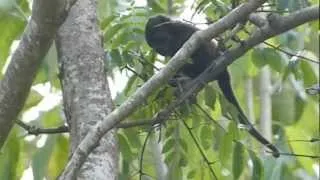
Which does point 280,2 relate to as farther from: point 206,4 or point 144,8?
point 144,8

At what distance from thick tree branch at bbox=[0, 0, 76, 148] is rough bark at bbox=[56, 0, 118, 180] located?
0.60 ft

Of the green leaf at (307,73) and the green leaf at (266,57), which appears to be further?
the green leaf at (307,73)

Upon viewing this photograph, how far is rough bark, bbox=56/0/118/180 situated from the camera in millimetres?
1601

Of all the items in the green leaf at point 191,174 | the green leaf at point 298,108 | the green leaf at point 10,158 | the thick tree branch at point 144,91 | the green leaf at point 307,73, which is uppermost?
the thick tree branch at point 144,91

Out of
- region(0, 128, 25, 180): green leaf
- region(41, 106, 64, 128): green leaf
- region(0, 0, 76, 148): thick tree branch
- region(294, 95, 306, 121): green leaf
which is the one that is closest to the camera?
region(0, 0, 76, 148): thick tree branch

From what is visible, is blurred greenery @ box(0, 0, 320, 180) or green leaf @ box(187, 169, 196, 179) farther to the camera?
green leaf @ box(187, 169, 196, 179)

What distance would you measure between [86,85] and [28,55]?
1.02 ft

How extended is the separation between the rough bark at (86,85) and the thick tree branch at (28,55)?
0.60 feet

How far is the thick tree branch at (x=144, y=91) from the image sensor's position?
1.43 metres

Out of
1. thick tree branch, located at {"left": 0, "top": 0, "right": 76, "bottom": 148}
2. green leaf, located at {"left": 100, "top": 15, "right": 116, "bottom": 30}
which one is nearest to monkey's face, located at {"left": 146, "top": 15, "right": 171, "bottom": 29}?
green leaf, located at {"left": 100, "top": 15, "right": 116, "bottom": 30}

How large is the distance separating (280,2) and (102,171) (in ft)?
1.80

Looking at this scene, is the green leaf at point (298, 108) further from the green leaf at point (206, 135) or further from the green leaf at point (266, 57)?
the green leaf at point (206, 135)

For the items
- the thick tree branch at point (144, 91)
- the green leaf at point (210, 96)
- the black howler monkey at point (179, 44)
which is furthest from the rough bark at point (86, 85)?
the black howler monkey at point (179, 44)

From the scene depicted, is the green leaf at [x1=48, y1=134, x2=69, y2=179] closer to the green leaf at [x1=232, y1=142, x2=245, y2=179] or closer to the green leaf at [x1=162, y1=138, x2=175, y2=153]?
the green leaf at [x1=162, y1=138, x2=175, y2=153]
